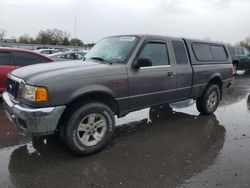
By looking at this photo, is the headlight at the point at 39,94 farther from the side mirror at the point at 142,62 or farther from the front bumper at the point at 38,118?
the side mirror at the point at 142,62

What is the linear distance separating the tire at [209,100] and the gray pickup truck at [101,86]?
0.40 metres

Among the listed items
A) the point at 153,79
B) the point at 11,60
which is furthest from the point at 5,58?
the point at 153,79

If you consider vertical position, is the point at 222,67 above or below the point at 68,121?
above

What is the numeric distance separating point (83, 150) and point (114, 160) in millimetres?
493

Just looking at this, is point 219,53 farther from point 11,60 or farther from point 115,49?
point 11,60

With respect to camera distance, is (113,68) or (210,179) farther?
(113,68)

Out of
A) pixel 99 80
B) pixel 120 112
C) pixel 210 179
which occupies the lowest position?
pixel 210 179

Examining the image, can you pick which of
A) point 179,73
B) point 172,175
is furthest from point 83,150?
point 179,73

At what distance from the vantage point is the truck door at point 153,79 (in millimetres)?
4918

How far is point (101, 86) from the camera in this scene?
171 inches

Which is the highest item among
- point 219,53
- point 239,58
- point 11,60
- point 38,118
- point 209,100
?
point 219,53

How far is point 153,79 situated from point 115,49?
0.90 m

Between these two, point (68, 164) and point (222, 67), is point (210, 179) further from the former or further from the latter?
point (222, 67)

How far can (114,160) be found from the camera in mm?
4215
